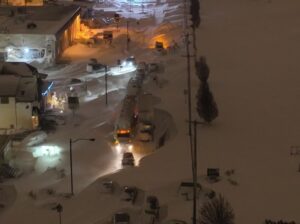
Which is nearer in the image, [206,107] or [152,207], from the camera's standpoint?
[152,207]

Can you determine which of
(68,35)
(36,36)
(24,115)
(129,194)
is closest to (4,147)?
(24,115)

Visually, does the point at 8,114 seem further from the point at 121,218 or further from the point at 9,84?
the point at 121,218

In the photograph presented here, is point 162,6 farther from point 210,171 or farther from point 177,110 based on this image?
point 210,171

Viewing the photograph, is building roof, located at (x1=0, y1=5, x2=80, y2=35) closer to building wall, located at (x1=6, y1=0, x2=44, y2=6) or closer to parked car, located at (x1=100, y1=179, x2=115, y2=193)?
building wall, located at (x1=6, y1=0, x2=44, y2=6)

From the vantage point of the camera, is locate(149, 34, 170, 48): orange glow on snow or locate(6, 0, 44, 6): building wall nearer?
locate(149, 34, 170, 48): orange glow on snow

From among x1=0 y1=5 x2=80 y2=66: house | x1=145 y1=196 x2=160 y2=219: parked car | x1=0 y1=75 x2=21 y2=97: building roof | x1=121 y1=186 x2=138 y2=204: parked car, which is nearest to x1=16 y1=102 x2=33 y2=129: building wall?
x1=0 y1=75 x2=21 y2=97: building roof

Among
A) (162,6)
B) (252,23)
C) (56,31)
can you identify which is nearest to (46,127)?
(56,31)

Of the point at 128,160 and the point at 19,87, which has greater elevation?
the point at 19,87
